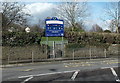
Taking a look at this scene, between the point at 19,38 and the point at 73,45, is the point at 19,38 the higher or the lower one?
the higher one

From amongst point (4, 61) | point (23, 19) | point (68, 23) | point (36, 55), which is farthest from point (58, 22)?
point (68, 23)

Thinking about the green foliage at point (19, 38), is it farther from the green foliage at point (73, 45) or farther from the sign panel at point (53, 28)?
the green foliage at point (73, 45)

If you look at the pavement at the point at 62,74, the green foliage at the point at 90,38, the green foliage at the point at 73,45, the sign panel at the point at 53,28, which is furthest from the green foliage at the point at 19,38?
the pavement at the point at 62,74

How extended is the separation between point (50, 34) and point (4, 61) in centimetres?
613

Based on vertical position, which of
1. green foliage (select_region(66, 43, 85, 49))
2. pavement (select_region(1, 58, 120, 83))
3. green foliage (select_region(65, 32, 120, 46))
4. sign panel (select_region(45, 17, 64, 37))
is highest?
sign panel (select_region(45, 17, 64, 37))

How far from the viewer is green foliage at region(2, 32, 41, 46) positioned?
23000 millimetres

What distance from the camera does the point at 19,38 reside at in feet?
78.5

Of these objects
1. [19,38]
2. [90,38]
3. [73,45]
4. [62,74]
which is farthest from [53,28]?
[62,74]

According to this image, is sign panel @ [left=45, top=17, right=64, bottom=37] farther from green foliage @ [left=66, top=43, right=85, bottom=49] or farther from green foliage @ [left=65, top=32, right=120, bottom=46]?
green foliage @ [left=65, top=32, right=120, bottom=46]

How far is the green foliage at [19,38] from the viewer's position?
906 inches

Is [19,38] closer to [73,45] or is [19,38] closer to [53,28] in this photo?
[53,28]

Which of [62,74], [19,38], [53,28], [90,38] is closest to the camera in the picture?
[62,74]

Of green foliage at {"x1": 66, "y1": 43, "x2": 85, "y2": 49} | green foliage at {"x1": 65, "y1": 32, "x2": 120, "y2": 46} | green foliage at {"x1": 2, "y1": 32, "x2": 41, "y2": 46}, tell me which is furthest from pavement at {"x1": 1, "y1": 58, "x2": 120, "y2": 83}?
green foliage at {"x1": 65, "y1": 32, "x2": 120, "y2": 46}

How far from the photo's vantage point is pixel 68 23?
4266cm
